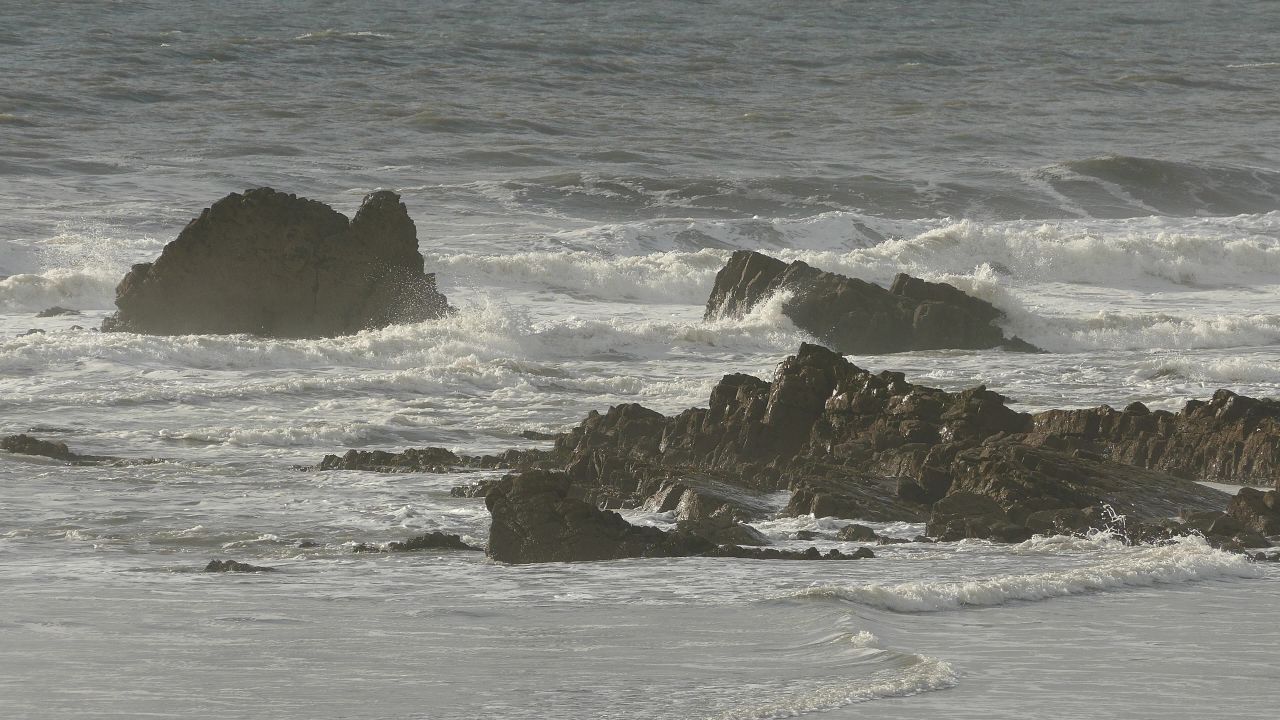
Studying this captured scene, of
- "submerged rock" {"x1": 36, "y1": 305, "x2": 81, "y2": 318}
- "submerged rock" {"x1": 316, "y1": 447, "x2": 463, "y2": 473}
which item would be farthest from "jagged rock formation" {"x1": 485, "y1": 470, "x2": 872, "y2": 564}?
"submerged rock" {"x1": 36, "y1": 305, "x2": 81, "y2": 318}

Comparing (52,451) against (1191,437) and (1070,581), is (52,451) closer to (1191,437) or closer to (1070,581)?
(1070,581)

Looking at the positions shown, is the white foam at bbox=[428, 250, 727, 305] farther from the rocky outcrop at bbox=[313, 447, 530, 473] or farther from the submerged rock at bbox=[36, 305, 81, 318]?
the rocky outcrop at bbox=[313, 447, 530, 473]

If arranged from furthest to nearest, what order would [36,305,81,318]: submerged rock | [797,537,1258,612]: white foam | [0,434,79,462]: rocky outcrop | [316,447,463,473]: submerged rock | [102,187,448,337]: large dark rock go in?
[36,305,81,318]: submerged rock
[102,187,448,337]: large dark rock
[0,434,79,462]: rocky outcrop
[316,447,463,473]: submerged rock
[797,537,1258,612]: white foam

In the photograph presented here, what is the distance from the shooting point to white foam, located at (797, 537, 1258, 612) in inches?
312

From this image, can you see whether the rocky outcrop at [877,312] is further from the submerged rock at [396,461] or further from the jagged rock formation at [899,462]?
the submerged rock at [396,461]

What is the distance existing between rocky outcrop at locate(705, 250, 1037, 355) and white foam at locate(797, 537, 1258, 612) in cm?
990

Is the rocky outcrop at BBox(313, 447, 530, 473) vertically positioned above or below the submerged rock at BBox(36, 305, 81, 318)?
below

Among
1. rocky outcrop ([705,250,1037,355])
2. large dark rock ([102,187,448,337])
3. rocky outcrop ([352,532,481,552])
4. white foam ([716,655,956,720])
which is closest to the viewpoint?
white foam ([716,655,956,720])

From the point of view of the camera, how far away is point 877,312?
1959 cm

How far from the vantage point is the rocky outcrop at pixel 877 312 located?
63.7ft

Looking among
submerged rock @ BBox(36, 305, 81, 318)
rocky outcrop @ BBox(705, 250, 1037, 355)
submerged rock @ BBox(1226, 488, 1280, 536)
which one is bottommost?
submerged rock @ BBox(1226, 488, 1280, 536)

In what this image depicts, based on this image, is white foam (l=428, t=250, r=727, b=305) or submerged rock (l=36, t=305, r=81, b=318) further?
white foam (l=428, t=250, r=727, b=305)

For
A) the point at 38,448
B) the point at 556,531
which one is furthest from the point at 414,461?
the point at 556,531

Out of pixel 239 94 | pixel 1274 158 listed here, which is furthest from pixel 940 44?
pixel 239 94
